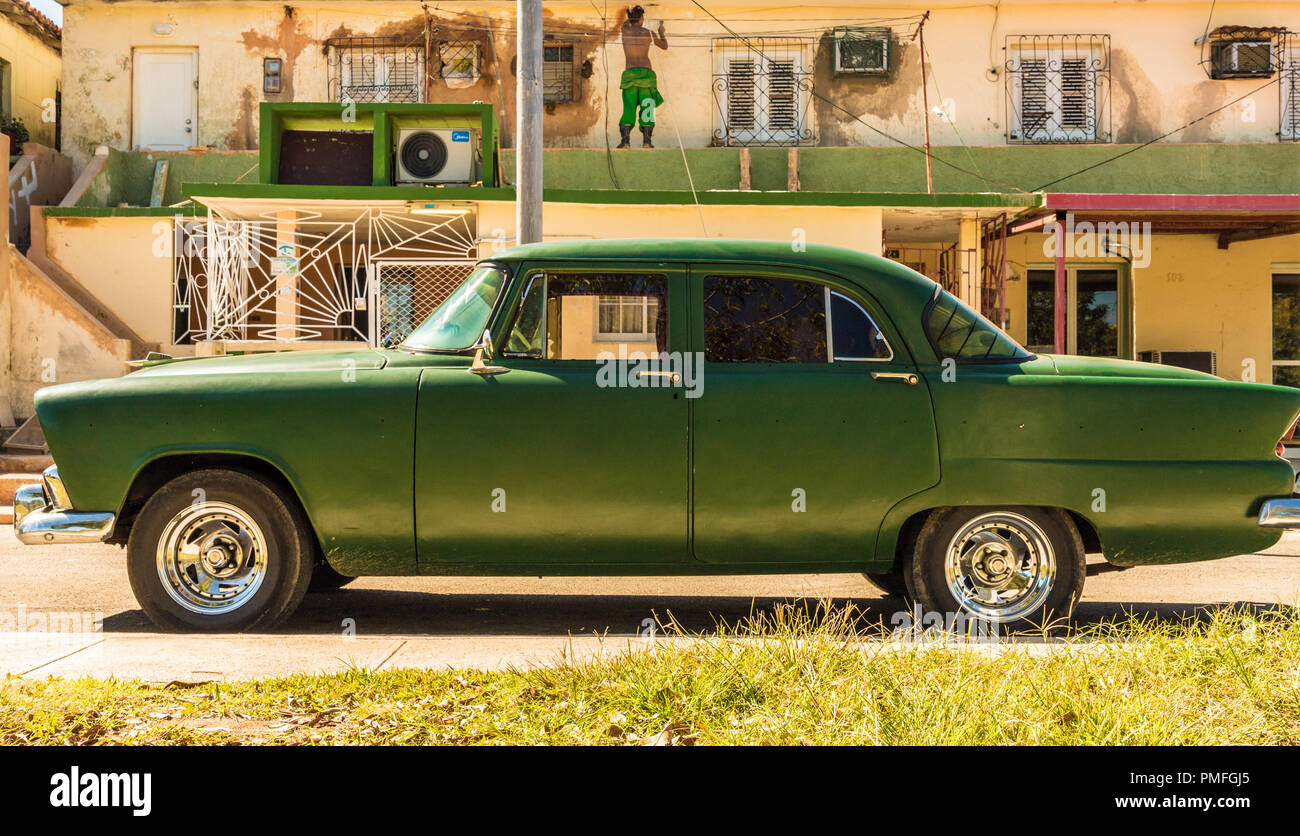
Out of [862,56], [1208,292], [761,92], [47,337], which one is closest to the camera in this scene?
[47,337]

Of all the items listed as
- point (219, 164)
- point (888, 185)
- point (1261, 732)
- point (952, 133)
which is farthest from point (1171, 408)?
point (219, 164)

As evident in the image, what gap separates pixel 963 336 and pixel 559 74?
1504 cm

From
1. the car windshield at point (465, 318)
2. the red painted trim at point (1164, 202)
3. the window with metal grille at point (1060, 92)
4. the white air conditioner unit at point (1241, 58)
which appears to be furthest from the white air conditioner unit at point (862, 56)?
the car windshield at point (465, 318)

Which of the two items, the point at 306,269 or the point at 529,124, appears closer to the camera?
the point at 529,124

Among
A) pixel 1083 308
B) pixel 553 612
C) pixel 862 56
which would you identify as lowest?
pixel 553 612

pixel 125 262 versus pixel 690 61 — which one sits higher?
pixel 690 61

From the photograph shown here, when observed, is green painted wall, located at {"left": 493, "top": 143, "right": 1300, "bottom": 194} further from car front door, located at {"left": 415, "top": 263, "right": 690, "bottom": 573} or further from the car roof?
car front door, located at {"left": 415, "top": 263, "right": 690, "bottom": 573}

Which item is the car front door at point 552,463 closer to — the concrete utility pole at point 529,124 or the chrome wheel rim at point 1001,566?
the chrome wheel rim at point 1001,566

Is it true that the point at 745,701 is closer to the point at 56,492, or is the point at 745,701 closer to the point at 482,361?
the point at 482,361

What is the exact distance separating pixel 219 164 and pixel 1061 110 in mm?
13672

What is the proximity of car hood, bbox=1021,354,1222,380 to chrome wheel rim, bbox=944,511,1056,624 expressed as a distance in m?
0.73

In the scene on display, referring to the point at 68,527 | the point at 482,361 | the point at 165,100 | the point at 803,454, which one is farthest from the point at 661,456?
the point at 165,100

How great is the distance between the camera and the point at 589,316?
18.3 ft

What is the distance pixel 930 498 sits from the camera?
17.7ft
